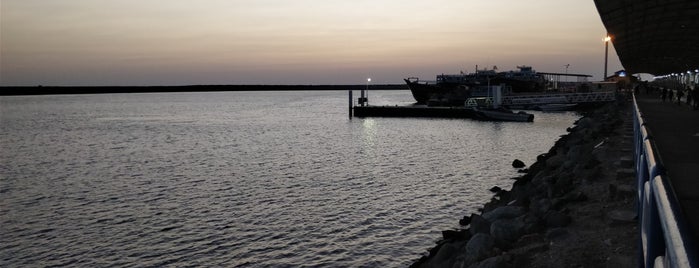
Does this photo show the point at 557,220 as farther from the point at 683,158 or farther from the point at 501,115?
the point at 501,115

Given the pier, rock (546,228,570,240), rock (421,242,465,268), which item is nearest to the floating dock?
the pier

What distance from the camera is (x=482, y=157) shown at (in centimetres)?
3306

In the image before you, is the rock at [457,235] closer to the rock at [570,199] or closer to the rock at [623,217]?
the rock at [570,199]

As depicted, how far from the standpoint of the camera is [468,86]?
98.8 metres

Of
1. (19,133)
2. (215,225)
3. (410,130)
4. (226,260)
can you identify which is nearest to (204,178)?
(215,225)

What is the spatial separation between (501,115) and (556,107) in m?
19.5

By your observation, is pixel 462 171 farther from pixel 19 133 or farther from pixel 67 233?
pixel 19 133

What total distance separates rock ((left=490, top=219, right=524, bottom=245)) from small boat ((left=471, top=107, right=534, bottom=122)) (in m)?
53.4

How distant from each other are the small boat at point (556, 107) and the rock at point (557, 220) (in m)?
70.3

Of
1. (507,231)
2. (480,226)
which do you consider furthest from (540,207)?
(507,231)

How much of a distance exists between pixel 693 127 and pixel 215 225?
1626cm

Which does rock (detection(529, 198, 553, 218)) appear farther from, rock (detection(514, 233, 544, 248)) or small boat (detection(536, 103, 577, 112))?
small boat (detection(536, 103, 577, 112))

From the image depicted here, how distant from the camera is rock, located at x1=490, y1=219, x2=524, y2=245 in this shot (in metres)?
9.24

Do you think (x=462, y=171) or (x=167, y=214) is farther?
(x=462, y=171)
